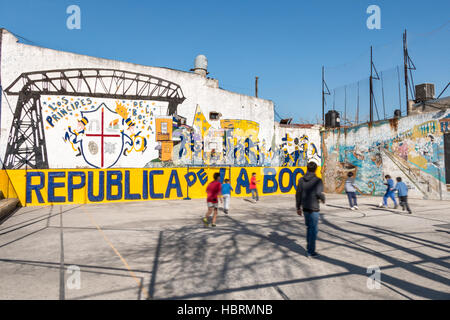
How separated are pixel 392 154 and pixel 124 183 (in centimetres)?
1632

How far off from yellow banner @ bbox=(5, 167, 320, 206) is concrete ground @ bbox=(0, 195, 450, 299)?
21.3 feet

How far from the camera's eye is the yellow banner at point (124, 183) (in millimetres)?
16047

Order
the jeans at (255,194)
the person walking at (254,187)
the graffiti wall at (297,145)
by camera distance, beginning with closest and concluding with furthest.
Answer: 1. the person walking at (254,187)
2. the jeans at (255,194)
3. the graffiti wall at (297,145)

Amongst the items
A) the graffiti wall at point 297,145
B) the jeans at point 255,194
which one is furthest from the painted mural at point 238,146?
the jeans at point 255,194

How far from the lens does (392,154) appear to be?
18641mm

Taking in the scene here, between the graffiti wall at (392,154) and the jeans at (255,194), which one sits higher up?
the graffiti wall at (392,154)

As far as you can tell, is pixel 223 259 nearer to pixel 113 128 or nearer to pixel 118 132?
pixel 118 132

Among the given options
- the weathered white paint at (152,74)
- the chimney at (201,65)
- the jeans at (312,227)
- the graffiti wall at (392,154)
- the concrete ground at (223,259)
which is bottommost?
the concrete ground at (223,259)

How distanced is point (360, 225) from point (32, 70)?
1801 cm

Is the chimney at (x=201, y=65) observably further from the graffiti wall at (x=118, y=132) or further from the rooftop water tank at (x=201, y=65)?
the graffiti wall at (x=118, y=132)

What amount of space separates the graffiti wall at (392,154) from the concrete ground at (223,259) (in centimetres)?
761

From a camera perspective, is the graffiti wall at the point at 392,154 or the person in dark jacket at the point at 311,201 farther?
the graffiti wall at the point at 392,154

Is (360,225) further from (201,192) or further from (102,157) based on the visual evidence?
(102,157)
